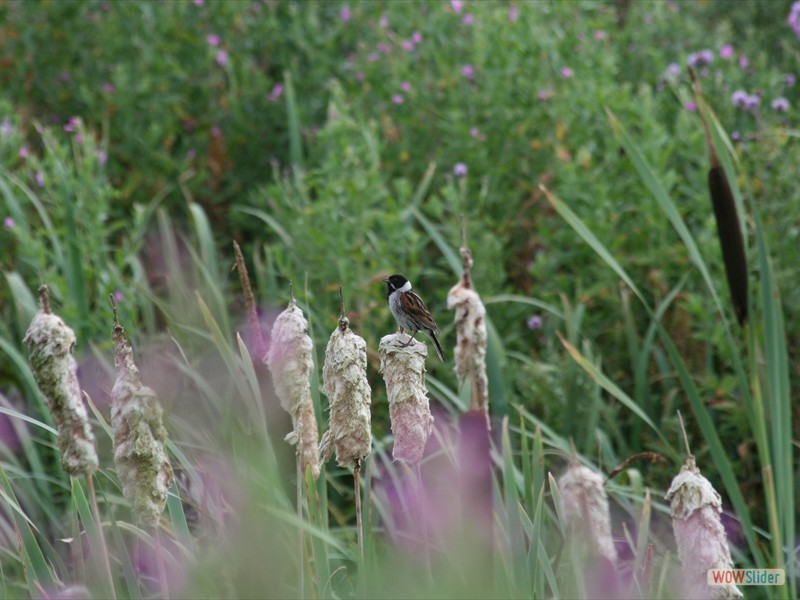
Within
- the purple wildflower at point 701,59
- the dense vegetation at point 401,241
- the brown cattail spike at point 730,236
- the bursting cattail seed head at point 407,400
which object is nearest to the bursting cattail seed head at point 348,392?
the bursting cattail seed head at point 407,400

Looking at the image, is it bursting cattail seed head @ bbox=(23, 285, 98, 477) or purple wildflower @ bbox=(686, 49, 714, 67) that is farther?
purple wildflower @ bbox=(686, 49, 714, 67)

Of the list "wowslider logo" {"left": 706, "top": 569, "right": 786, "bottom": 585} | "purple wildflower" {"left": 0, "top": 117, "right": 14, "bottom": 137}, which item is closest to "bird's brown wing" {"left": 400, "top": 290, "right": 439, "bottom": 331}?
"wowslider logo" {"left": 706, "top": 569, "right": 786, "bottom": 585}

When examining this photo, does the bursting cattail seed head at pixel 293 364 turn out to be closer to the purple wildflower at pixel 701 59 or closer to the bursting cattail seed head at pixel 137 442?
the bursting cattail seed head at pixel 137 442

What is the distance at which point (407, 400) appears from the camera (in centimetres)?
146

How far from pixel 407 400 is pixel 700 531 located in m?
0.48

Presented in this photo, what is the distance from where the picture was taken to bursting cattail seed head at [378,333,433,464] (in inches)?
56.8

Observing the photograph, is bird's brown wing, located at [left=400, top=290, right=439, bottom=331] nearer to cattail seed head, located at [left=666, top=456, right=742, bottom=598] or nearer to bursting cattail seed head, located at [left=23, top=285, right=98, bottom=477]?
cattail seed head, located at [left=666, top=456, right=742, bottom=598]

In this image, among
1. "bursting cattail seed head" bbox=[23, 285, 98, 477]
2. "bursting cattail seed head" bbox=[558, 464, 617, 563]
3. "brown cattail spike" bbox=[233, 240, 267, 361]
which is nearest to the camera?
"bursting cattail seed head" bbox=[23, 285, 98, 477]

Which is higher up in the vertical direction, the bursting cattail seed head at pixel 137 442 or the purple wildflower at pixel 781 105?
the purple wildflower at pixel 781 105

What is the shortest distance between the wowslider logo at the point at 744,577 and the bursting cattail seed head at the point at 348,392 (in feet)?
1.81

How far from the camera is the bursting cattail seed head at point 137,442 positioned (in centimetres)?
132

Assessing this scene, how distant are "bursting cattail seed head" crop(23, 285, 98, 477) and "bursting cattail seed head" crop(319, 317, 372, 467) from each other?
1.14ft

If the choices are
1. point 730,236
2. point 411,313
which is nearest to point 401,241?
point 730,236

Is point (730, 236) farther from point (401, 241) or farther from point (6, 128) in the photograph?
point (6, 128)
